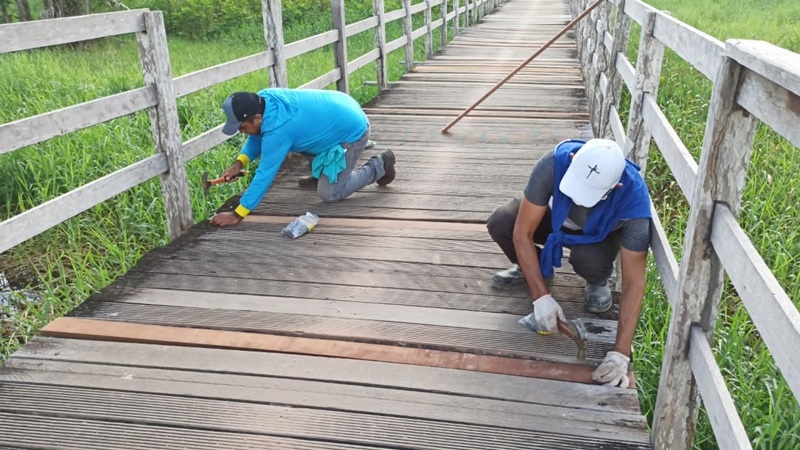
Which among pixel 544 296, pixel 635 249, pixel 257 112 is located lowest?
pixel 544 296

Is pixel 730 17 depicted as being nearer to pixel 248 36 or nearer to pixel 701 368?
pixel 248 36

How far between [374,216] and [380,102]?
11.9 ft

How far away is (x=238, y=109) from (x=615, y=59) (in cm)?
265

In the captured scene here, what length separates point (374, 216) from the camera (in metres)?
4.20

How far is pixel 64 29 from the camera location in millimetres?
3043

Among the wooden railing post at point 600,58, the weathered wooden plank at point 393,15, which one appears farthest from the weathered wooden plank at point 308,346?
the weathered wooden plank at point 393,15

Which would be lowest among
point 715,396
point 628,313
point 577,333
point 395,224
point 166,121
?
point 395,224

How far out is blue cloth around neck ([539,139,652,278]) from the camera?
99.0 inches

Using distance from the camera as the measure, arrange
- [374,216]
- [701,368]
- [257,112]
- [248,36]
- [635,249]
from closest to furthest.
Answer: [701,368], [635,249], [257,112], [374,216], [248,36]

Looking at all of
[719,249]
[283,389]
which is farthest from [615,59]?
[283,389]

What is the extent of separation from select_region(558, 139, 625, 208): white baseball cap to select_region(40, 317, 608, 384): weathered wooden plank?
2.18ft

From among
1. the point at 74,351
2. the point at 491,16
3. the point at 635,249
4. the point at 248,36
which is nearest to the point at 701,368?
the point at 635,249

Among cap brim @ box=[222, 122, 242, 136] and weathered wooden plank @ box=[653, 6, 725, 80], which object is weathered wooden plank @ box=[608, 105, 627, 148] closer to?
weathered wooden plank @ box=[653, 6, 725, 80]

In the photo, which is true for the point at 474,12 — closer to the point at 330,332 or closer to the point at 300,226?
the point at 300,226
